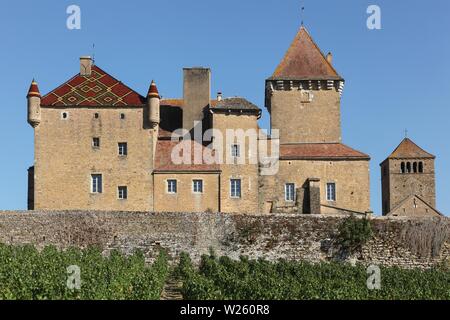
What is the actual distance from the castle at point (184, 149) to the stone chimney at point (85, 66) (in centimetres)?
5

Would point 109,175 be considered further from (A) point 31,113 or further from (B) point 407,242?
(B) point 407,242

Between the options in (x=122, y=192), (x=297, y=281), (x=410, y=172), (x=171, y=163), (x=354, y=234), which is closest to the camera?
(x=297, y=281)

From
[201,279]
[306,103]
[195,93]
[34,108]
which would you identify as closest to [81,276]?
[201,279]

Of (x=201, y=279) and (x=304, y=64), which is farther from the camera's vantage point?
(x=304, y=64)

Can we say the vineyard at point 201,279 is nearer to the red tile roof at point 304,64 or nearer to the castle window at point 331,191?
the castle window at point 331,191

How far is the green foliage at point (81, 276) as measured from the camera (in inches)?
856

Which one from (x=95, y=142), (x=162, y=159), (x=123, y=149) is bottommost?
(x=162, y=159)

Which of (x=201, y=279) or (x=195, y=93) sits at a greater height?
(x=195, y=93)

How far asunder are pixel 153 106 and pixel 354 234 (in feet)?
40.7

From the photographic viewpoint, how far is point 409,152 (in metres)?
77.0

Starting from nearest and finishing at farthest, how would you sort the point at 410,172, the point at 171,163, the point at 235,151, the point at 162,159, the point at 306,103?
the point at 171,163 < the point at 162,159 < the point at 235,151 < the point at 306,103 < the point at 410,172
